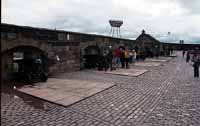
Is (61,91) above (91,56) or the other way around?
the other way around

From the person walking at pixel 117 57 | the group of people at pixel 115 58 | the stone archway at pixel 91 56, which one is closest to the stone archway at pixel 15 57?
the stone archway at pixel 91 56

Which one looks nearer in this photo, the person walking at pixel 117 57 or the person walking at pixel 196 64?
the person walking at pixel 196 64

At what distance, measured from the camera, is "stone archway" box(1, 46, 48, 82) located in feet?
32.4

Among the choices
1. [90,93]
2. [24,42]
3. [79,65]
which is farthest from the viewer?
[79,65]

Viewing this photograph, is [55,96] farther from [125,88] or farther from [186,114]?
[186,114]

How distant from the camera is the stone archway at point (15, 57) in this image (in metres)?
9.87

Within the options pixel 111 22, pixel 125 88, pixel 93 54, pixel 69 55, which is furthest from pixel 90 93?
pixel 111 22

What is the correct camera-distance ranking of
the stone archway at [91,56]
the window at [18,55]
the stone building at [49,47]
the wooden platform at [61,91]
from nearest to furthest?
1. the wooden platform at [61,91]
2. the stone building at [49,47]
3. the window at [18,55]
4. the stone archway at [91,56]

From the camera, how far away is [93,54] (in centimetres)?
1708

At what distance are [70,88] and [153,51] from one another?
28871 millimetres

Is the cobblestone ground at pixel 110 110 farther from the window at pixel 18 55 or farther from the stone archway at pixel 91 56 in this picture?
the stone archway at pixel 91 56

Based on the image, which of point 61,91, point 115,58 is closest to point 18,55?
point 61,91

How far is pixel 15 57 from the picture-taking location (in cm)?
1083

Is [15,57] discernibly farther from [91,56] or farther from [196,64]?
[196,64]
